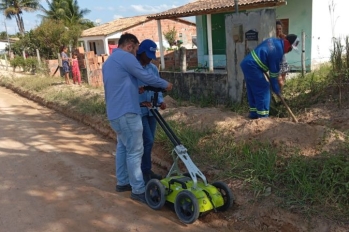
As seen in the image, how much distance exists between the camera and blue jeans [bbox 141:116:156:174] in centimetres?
416

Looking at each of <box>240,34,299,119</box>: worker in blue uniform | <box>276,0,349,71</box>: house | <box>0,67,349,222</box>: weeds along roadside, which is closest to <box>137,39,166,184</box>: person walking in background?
<box>0,67,349,222</box>: weeds along roadside

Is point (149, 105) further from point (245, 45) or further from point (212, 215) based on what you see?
point (245, 45)

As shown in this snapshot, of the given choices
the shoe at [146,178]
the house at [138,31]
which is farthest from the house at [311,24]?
the house at [138,31]

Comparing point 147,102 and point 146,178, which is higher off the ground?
point 147,102

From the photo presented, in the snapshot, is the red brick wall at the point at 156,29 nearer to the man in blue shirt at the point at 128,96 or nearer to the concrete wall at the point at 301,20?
the concrete wall at the point at 301,20

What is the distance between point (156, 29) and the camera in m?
28.4

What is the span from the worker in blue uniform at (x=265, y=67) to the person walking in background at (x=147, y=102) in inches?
69.4

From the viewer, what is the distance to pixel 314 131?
4.14 meters

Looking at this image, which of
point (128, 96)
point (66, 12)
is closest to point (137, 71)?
point (128, 96)

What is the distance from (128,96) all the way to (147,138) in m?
0.74

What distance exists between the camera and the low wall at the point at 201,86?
7.91 meters

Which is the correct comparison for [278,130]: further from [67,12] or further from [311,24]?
[67,12]

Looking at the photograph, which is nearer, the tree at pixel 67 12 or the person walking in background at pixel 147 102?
the person walking in background at pixel 147 102

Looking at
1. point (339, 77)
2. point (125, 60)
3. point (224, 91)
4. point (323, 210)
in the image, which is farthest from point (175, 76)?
point (323, 210)
